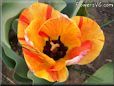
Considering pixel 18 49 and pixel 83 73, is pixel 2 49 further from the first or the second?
pixel 83 73

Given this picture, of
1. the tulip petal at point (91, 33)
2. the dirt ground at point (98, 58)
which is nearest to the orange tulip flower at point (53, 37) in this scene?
the tulip petal at point (91, 33)

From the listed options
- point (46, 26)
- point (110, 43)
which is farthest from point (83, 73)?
point (46, 26)

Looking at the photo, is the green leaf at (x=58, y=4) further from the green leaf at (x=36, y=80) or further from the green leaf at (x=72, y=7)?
the green leaf at (x=36, y=80)

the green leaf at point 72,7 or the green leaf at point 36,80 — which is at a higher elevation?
the green leaf at point 72,7

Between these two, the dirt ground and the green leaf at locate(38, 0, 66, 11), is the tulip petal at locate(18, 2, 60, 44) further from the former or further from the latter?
the dirt ground

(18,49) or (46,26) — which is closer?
(46,26)

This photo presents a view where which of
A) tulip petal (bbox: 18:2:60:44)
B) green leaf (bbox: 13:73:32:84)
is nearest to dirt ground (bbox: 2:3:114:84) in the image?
green leaf (bbox: 13:73:32:84)

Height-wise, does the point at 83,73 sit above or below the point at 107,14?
below
